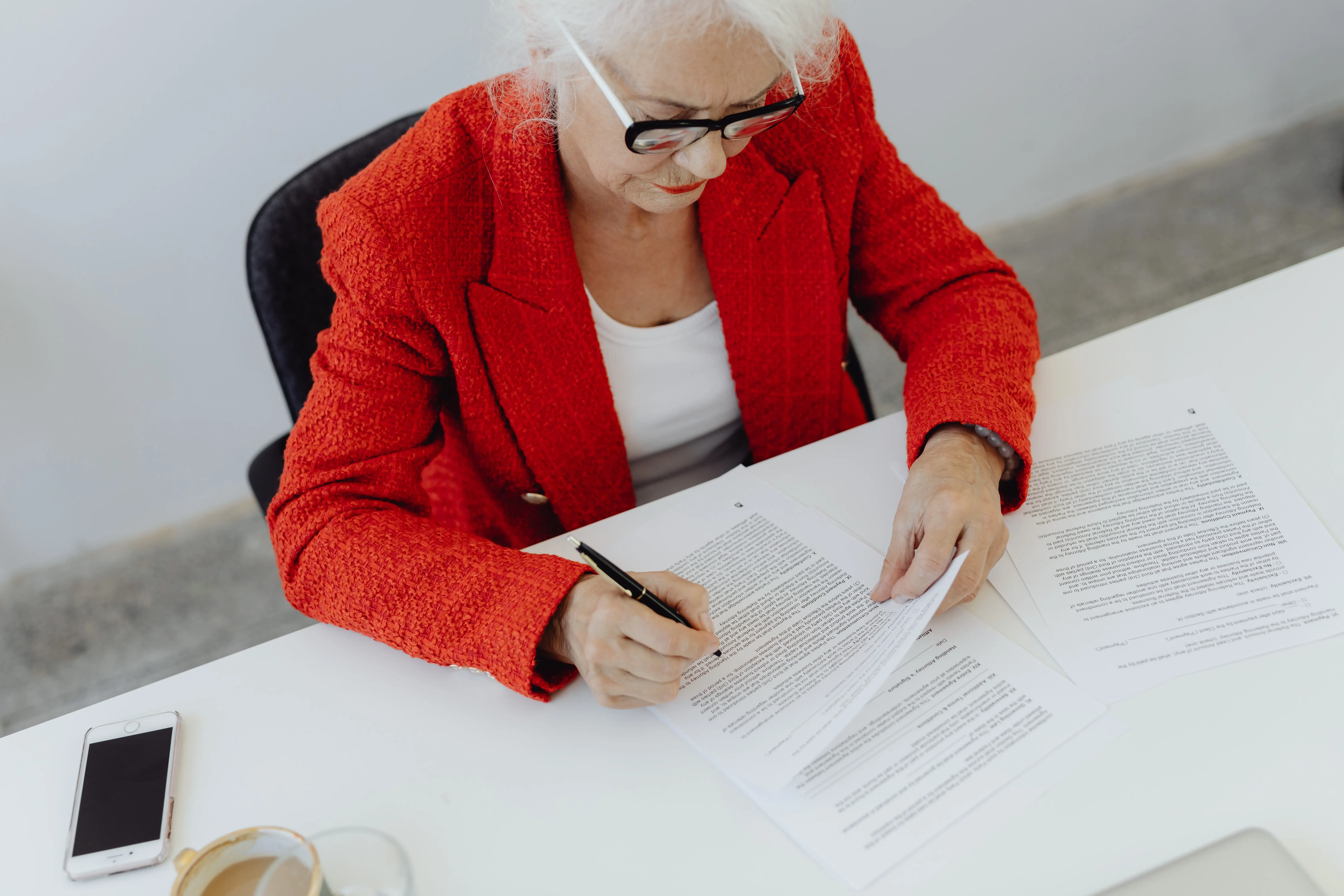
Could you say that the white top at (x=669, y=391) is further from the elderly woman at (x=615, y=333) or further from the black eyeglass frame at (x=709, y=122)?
the black eyeglass frame at (x=709, y=122)

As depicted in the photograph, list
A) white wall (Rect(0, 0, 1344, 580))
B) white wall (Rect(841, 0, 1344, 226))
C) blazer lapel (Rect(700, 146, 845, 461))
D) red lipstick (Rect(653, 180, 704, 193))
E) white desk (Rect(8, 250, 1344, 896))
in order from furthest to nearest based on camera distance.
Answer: white wall (Rect(841, 0, 1344, 226)), white wall (Rect(0, 0, 1344, 580)), blazer lapel (Rect(700, 146, 845, 461)), red lipstick (Rect(653, 180, 704, 193)), white desk (Rect(8, 250, 1344, 896))

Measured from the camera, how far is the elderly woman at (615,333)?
32.1 inches

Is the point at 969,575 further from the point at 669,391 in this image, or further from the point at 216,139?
the point at 216,139

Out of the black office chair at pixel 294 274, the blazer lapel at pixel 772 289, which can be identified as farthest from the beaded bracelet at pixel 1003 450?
the black office chair at pixel 294 274

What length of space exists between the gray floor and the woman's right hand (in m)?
1.45

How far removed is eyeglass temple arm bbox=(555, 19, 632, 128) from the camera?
2.64 ft

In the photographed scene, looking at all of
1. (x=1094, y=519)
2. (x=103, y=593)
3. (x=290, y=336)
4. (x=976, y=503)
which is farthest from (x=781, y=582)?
(x=103, y=593)

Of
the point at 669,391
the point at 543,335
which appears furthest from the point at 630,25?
the point at 669,391

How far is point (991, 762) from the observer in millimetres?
727

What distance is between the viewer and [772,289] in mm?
1160

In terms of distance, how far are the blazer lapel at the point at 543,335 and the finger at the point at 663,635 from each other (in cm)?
38

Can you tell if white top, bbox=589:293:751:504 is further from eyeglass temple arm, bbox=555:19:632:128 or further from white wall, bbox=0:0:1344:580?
white wall, bbox=0:0:1344:580

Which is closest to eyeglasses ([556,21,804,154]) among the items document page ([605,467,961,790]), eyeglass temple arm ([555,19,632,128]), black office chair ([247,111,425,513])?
eyeglass temple arm ([555,19,632,128])

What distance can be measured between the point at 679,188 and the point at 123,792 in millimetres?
722
